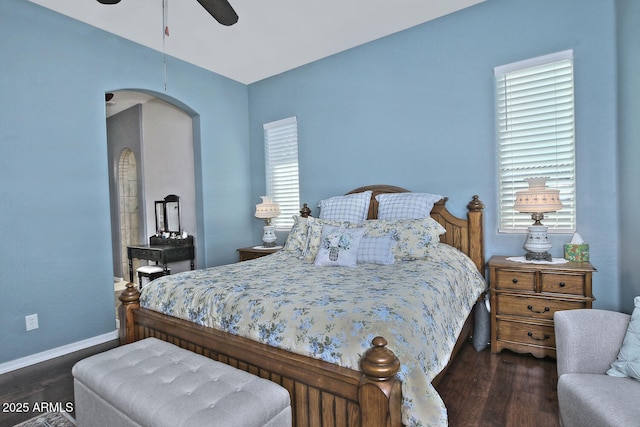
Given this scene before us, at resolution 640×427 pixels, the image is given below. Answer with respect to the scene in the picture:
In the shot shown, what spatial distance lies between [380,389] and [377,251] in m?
1.43

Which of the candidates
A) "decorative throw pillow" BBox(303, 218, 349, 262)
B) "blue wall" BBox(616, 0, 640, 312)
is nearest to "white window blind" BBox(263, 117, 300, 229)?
"decorative throw pillow" BBox(303, 218, 349, 262)

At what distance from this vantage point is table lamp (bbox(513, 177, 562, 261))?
97.9 inches

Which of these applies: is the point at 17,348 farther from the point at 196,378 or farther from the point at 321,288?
the point at 321,288

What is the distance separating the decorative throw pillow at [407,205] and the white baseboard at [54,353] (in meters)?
2.89

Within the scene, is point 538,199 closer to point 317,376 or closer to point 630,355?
point 630,355

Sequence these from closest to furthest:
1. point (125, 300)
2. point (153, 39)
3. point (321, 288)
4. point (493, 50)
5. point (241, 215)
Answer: point (321, 288)
point (125, 300)
point (493, 50)
point (153, 39)
point (241, 215)

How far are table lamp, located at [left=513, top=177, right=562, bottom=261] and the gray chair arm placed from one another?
1088mm

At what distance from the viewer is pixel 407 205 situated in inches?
122

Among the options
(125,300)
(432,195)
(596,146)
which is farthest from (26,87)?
(596,146)

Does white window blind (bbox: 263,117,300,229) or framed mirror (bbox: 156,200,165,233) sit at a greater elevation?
white window blind (bbox: 263,117,300,229)

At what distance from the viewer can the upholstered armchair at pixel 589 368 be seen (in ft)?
4.09

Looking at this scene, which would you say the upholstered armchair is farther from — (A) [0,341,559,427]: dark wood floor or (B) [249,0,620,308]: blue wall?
(B) [249,0,620,308]: blue wall

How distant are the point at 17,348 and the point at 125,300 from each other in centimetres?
123

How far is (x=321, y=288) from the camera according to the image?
6.33ft
